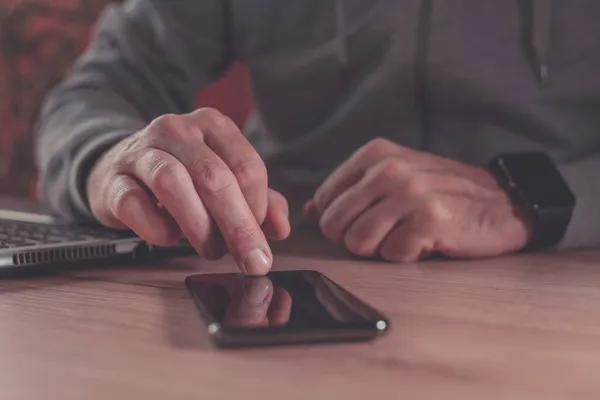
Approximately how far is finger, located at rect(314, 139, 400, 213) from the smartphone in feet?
0.64

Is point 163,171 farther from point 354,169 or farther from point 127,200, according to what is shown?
point 354,169

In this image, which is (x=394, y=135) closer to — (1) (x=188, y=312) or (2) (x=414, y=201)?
(2) (x=414, y=201)

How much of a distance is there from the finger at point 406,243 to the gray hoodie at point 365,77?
0.31m

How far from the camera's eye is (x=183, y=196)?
1.85ft

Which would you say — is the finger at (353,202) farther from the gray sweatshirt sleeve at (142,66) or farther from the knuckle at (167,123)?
the gray sweatshirt sleeve at (142,66)

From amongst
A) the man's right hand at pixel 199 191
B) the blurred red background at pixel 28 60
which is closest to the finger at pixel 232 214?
the man's right hand at pixel 199 191

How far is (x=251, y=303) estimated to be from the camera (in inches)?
17.7

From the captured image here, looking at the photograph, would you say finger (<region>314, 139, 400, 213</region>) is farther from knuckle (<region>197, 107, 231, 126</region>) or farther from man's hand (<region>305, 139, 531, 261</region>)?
knuckle (<region>197, 107, 231, 126</region>)

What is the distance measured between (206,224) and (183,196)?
3 centimetres

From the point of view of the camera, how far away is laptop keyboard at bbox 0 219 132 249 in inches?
23.7

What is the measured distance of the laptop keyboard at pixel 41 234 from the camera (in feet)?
1.98

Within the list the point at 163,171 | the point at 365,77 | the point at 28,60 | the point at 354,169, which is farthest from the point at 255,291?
the point at 28,60

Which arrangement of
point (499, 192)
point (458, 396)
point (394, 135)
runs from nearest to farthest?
point (458, 396) < point (499, 192) < point (394, 135)

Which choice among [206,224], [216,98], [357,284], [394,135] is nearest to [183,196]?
[206,224]
